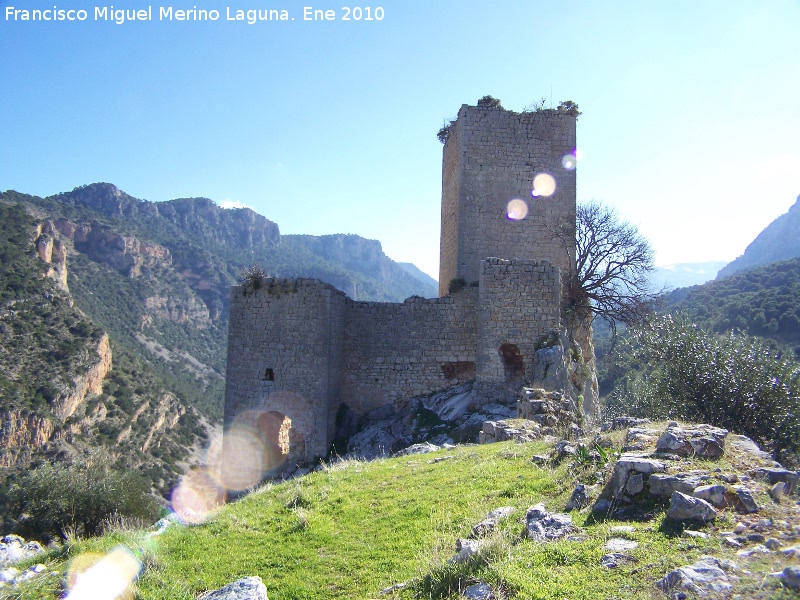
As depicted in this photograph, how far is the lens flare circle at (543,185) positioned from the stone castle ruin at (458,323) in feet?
0.37

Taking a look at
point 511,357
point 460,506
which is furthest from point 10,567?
point 511,357

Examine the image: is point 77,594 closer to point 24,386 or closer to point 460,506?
point 460,506

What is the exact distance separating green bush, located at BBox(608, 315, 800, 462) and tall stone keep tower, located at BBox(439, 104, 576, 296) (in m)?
3.62

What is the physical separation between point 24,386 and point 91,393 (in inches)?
293

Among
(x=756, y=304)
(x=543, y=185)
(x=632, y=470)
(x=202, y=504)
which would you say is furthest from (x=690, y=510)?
(x=756, y=304)

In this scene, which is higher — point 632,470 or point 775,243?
point 775,243

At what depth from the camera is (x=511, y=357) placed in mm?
13805

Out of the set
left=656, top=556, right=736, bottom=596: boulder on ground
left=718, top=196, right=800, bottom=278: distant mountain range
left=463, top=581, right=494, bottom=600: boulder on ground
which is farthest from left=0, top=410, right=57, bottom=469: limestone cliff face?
left=718, top=196, right=800, bottom=278: distant mountain range

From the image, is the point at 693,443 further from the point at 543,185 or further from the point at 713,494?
the point at 543,185

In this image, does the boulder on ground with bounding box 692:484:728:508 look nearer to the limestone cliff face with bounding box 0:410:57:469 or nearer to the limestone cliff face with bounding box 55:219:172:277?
the limestone cliff face with bounding box 0:410:57:469

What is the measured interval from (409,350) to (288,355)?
2.95 m

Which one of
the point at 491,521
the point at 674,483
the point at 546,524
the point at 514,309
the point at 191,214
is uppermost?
the point at 191,214

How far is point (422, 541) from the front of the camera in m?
5.75

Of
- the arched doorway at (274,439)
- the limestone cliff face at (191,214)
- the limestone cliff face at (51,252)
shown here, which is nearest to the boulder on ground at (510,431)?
the arched doorway at (274,439)
